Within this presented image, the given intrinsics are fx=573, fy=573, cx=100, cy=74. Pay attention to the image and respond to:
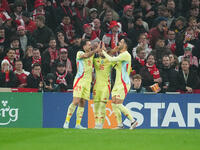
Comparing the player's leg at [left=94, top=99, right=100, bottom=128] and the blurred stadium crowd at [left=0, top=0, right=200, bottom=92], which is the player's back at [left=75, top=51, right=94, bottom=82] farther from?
the blurred stadium crowd at [left=0, top=0, right=200, bottom=92]

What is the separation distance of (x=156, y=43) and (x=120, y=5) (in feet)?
11.8

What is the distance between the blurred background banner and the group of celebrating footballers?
1.75 m

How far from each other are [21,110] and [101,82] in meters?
2.77

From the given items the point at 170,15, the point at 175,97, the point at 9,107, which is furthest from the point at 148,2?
the point at 9,107

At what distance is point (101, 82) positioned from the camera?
613 inches

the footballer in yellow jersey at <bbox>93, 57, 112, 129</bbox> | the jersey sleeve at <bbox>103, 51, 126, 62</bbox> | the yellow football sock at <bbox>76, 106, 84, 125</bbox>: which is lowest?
the yellow football sock at <bbox>76, 106, 84, 125</bbox>

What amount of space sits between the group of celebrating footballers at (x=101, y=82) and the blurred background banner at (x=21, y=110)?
5.75ft

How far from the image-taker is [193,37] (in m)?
19.5

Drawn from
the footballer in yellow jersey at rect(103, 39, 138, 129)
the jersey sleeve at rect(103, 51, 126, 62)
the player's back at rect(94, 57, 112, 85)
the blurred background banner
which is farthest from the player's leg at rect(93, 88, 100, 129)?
the blurred background banner

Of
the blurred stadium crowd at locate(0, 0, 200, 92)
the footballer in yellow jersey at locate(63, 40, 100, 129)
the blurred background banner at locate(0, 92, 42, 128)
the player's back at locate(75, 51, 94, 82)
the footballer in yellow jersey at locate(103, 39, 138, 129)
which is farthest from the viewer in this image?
the blurred stadium crowd at locate(0, 0, 200, 92)

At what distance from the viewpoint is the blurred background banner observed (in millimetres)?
16562

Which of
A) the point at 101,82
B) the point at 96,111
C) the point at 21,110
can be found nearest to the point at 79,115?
the point at 96,111

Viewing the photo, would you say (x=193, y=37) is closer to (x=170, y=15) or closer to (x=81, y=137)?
(x=170, y=15)

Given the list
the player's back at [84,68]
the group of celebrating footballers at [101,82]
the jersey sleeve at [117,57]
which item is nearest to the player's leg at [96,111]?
the group of celebrating footballers at [101,82]
